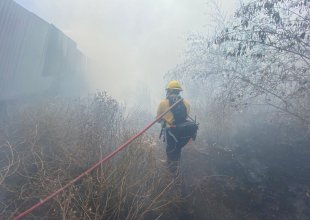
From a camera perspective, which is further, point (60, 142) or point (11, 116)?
point (11, 116)

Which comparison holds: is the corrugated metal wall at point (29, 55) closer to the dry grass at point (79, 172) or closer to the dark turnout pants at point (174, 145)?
the dry grass at point (79, 172)

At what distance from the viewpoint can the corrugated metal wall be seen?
20.7ft


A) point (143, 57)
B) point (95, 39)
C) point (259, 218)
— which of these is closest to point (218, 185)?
point (259, 218)

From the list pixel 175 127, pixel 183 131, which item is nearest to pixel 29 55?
pixel 175 127

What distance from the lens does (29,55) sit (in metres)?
7.46

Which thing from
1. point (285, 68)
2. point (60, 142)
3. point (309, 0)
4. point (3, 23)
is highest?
point (309, 0)

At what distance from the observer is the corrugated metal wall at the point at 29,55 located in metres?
6.32

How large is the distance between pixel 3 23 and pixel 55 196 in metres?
4.41

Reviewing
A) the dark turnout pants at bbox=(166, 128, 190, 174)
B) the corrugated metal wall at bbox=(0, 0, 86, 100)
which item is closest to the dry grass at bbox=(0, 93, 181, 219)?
the dark turnout pants at bbox=(166, 128, 190, 174)

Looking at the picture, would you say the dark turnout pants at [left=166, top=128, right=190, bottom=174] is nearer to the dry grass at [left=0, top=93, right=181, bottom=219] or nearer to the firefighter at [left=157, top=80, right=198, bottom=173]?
the firefighter at [left=157, top=80, right=198, bottom=173]

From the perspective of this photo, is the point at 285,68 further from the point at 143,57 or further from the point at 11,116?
the point at 143,57

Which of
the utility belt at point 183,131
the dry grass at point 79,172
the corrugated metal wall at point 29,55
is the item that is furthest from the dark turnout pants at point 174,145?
the corrugated metal wall at point 29,55

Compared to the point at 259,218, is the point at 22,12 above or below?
above

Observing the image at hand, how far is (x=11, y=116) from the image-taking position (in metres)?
6.38
